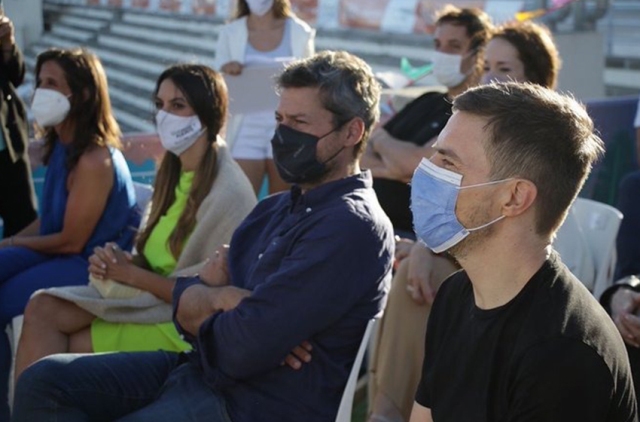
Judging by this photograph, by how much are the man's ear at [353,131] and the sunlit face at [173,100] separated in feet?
3.41

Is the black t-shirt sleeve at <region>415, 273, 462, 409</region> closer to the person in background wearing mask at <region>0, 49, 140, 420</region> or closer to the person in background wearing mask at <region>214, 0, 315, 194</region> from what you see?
the person in background wearing mask at <region>0, 49, 140, 420</region>

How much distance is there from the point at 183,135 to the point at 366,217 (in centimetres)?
129

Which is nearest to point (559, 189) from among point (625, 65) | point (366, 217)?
point (366, 217)

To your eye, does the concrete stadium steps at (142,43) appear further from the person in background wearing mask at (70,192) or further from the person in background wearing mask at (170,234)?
the person in background wearing mask at (170,234)

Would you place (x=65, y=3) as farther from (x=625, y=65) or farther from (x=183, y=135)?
(x=183, y=135)

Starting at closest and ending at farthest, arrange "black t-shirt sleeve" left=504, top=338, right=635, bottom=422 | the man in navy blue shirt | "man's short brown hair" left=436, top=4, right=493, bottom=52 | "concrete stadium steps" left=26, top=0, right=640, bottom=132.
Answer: "black t-shirt sleeve" left=504, top=338, right=635, bottom=422
the man in navy blue shirt
"man's short brown hair" left=436, top=4, right=493, bottom=52
"concrete stadium steps" left=26, top=0, right=640, bottom=132

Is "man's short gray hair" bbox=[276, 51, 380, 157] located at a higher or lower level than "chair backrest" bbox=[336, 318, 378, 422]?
higher

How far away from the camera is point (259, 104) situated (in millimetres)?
5473

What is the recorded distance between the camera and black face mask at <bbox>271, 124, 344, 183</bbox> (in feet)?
10.5

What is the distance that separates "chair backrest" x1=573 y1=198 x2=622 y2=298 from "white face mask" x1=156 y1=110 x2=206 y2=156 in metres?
1.54

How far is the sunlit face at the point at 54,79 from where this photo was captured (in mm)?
4582

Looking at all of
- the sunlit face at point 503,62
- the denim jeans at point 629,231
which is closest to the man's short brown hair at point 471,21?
the sunlit face at point 503,62

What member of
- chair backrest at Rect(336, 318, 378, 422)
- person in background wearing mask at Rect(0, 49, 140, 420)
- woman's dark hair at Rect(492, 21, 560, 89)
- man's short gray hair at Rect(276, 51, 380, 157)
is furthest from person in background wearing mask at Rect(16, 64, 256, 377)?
woman's dark hair at Rect(492, 21, 560, 89)

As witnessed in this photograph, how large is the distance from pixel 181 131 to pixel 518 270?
2180 millimetres
